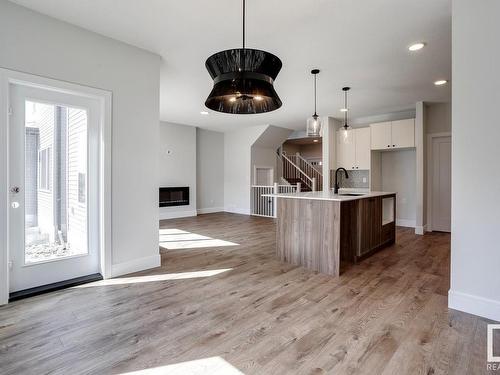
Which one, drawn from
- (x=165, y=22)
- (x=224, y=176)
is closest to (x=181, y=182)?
(x=224, y=176)

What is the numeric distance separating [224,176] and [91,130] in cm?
620

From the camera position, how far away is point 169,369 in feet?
5.31

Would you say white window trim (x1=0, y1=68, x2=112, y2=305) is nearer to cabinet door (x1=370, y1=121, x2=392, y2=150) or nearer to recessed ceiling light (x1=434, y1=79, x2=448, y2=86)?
recessed ceiling light (x1=434, y1=79, x2=448, y2=86)

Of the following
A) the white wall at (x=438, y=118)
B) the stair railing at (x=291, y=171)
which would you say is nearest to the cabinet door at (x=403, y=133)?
the white wall at (x=438, y=118)

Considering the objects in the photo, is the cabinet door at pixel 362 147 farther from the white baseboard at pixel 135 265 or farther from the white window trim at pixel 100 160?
the white window trim at pixel 100 160

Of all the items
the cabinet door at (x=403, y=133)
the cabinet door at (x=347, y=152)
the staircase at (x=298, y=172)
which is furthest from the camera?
the staircase at (x=298, y=172)

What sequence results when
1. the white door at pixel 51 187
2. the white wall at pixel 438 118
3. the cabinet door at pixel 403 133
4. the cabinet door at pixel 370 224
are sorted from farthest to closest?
the cabinet door at pixel 403 133 < the white wall at pixel 438 118 < the cabinet door at pixel 370 224 < the white door at pixel 51 187

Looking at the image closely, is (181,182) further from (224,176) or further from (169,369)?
(169,369)

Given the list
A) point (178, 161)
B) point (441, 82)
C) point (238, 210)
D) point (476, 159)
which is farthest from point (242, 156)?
point (476, 159)

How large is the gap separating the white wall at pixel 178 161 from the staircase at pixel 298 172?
3.37 metres

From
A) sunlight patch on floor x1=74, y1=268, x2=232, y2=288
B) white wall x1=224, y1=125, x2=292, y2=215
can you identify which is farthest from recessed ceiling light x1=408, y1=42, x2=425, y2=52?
white wall x1=224, y1=125, x2=292, y2=215

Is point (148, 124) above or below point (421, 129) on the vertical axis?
below

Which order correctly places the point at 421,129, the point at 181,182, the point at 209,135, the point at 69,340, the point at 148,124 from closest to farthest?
the point at 69,340
the point at 148,124
the point at 421,129
the point at 181,182
the point at 209,135

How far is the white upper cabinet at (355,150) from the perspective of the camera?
637 centimetres
